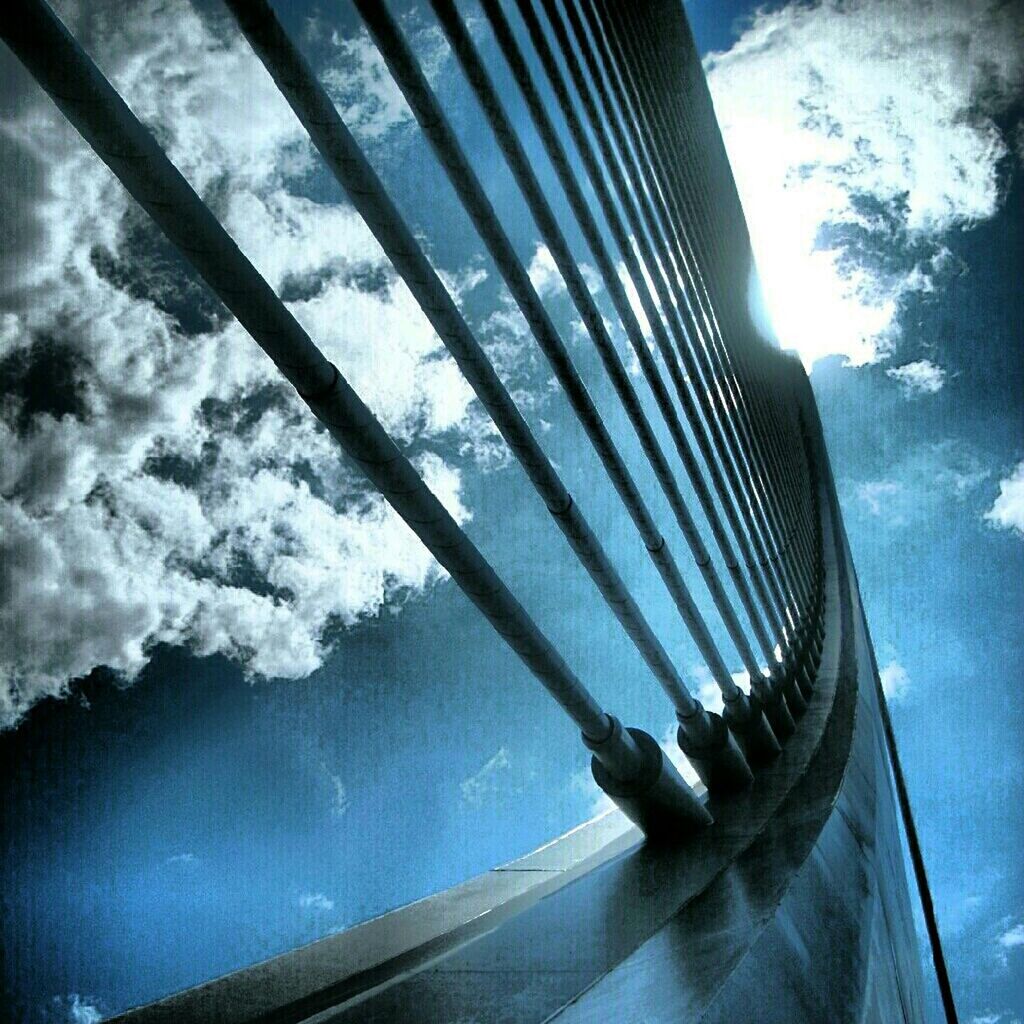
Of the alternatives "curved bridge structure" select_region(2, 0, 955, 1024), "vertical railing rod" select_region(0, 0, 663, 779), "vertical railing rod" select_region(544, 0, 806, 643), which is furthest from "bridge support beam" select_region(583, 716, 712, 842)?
"vertical railing rod" select_region(544, 0, 806, 643)

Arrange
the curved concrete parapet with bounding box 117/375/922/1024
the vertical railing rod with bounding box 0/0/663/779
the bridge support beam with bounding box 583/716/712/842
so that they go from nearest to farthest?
1. the vertical railing rod with bounding box 0/0/663/779
2. the curved concrete parapet with bounding box 117/375/922/1024
3. the bridge support beam with bounding box 583/716/712/842

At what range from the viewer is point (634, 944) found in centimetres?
274

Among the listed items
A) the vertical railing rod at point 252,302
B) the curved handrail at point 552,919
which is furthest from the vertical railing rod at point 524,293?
the vertical railing rod at point 252,302

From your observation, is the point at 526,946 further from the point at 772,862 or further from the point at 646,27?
the point at 646,27

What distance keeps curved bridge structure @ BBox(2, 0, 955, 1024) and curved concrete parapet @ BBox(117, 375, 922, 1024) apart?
1cm

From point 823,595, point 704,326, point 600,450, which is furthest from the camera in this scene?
point 823,595

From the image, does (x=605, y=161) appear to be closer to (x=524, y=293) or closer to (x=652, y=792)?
(x=524, y=293)

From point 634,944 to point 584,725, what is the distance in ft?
2.65

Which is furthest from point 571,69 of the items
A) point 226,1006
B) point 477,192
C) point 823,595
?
point 823,595

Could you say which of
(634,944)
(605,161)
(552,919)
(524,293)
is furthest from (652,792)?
(605,161)

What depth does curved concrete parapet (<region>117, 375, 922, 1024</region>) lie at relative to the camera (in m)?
2.22

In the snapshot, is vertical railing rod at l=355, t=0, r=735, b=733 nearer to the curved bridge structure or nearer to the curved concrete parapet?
the curved bridge structure

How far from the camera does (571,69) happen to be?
4.70 m

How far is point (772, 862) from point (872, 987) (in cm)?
63
